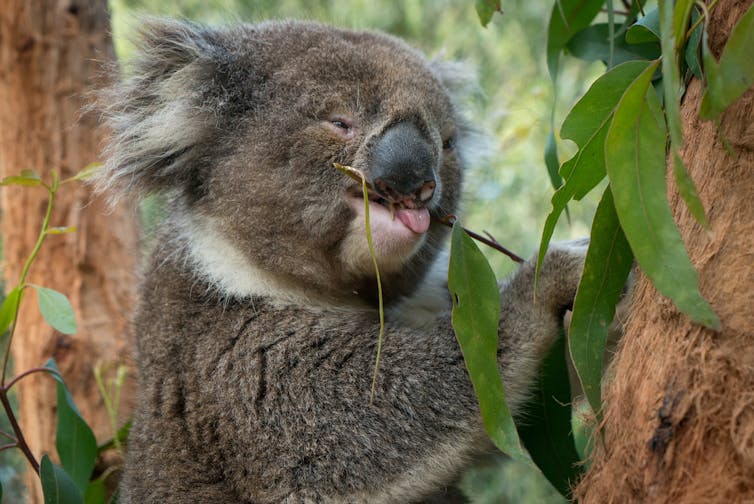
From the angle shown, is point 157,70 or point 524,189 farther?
point 524,189

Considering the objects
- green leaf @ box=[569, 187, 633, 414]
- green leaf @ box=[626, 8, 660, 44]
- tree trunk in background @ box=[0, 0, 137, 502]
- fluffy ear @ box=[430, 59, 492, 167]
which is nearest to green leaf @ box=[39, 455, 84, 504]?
tree trunk in background @ box=[0, 0, 137, 502]

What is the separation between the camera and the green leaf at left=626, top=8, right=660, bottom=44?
1886 mm

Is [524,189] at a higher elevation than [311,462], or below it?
below

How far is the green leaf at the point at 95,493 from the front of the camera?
9.63 feet

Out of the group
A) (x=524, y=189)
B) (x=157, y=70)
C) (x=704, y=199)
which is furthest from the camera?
(x=524, y=189)

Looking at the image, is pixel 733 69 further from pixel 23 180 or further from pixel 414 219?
pixel 23 180

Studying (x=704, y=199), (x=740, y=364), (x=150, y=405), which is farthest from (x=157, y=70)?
(x=740, y=364)

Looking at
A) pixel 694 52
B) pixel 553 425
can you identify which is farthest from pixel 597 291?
pixel 553 425

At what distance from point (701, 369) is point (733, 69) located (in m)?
0.48

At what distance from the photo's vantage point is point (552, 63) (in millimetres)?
2430

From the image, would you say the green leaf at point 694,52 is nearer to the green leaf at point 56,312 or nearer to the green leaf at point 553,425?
the green leaf at point 553,425

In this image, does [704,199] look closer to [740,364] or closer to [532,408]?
[740,364]

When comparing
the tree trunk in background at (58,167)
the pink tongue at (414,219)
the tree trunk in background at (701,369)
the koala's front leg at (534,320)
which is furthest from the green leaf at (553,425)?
the tree trunk in background at (58,167)

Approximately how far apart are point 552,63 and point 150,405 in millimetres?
1637
